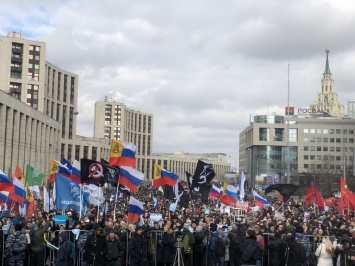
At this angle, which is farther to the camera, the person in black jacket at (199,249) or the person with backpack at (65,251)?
the person in black jacket at (199,249)

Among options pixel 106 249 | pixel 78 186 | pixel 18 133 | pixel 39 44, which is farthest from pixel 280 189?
pixel 39 44

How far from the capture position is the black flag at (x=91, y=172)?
20.3 m

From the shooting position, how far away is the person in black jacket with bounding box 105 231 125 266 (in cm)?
1479

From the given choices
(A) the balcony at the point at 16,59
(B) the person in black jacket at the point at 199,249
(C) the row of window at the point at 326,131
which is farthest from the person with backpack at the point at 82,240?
(C) the row of window at the point at 326,131

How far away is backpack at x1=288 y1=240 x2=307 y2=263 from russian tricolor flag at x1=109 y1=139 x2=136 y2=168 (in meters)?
8.04

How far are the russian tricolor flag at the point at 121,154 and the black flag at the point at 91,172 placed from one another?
1203mm

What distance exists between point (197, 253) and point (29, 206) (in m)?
9.08

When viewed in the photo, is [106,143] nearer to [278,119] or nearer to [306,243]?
[278,119]

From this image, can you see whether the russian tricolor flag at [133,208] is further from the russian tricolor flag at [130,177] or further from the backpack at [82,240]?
the backpack at [82,240]

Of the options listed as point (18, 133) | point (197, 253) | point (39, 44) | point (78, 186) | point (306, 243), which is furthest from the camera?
point (39, 44)

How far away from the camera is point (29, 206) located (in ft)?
77.2

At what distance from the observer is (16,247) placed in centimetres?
1497

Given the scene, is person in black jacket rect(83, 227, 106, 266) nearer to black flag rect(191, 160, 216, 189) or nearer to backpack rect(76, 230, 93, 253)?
backpack rect(76, 230, 93, 253)

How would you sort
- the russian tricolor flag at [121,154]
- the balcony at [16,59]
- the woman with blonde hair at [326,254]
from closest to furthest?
the woman with blonde hair at [326,254], the russian tricolor flag at [121,154], the balcony at [16,59]
